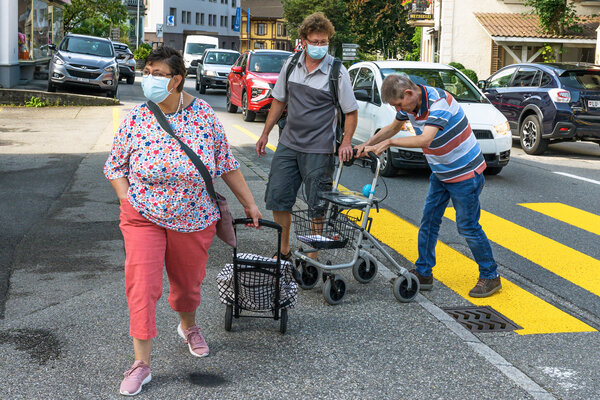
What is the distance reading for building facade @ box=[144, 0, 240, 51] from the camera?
90.3 metres

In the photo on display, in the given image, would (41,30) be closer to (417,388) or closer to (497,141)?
(497,141)

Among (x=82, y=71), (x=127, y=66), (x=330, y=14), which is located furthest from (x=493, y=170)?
(x=330, y=14)

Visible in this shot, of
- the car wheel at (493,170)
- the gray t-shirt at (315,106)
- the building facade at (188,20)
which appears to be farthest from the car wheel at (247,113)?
the building facade at (188,20)

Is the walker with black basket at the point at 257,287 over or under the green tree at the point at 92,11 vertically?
under

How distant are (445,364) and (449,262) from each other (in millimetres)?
2634

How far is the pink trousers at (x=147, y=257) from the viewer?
3.92 m

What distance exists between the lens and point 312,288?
5875 millimetres

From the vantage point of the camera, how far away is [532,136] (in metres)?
14.8

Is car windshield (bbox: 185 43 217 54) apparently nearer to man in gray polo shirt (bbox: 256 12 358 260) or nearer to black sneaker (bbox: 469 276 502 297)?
man in gray polo shirt (bbox: 256 12 358 260)

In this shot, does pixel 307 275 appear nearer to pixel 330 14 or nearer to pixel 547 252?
pixel 547 252

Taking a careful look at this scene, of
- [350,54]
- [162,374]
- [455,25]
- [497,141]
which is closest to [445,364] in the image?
[162,374]

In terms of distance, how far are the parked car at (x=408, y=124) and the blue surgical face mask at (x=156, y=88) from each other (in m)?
6.98

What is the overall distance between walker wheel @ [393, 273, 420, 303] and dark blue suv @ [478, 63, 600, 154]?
943cm

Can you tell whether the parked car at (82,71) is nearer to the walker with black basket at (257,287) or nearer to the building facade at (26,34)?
the building facade at (26,34)
